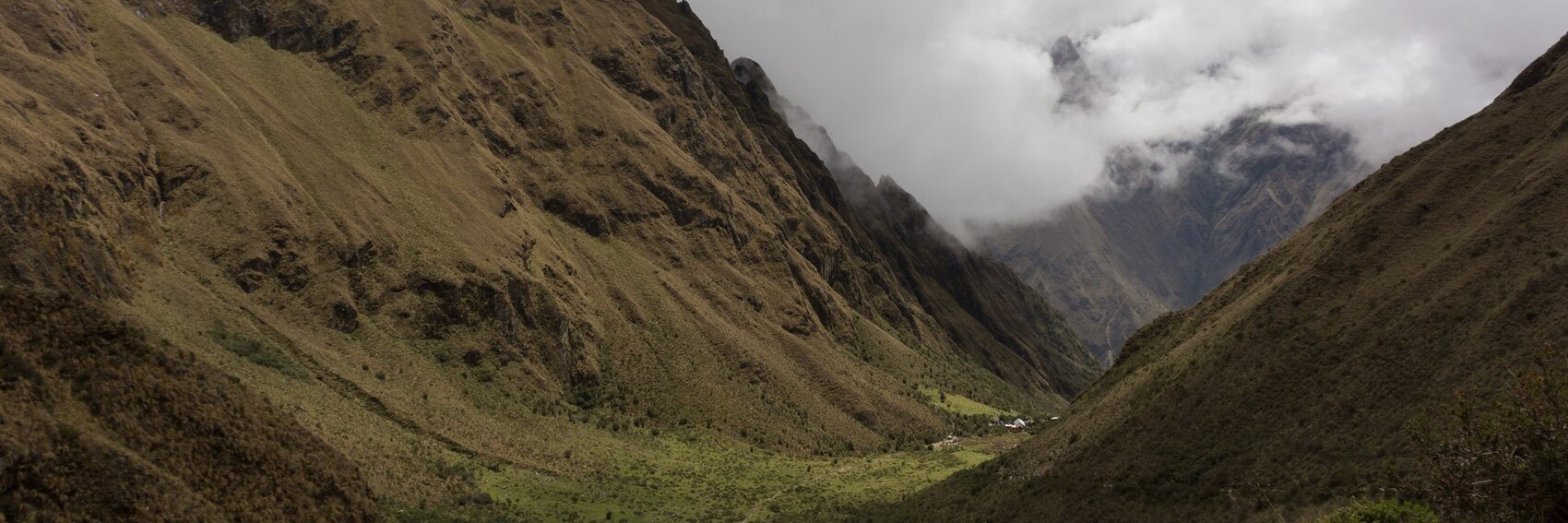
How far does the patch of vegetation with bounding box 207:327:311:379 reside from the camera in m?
60.9

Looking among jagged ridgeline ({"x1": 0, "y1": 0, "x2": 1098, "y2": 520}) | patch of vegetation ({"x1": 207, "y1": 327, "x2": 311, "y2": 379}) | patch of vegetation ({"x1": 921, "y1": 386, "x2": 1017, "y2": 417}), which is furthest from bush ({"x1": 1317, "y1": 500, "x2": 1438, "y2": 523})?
patch of vegetation ({"x1": 921, "y1": 386, "x2": 1017, "y2": 417})

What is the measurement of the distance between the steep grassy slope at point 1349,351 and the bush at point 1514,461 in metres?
12.6

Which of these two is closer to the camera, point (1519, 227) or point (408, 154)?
point (1519, 227)

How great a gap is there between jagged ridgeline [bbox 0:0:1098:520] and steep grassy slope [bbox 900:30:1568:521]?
32.7 meters

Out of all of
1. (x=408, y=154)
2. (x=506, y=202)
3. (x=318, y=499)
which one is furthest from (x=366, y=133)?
(x=318, y=499)

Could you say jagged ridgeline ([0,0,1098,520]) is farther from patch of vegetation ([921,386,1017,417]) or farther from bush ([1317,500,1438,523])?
bush ([1317,500,1438,523])

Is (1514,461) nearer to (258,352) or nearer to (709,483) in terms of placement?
(709,483)

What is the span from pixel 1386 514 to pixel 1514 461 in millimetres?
5046

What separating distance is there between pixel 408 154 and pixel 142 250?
118ft

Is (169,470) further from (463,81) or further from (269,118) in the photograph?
(463,81)

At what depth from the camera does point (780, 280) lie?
13888 cm

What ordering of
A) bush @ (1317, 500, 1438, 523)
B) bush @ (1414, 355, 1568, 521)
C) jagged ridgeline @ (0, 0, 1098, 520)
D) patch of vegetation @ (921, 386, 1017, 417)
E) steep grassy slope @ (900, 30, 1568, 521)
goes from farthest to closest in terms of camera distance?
patch of vegetation @ (921, 386, 1017, 417)
steep grassy slope @ (900, 30, 1568, 521)
bush @ (1317, 500, 1438, 523)
jagged ridgeline @ (0, 0, 1098, 520)
bush @ (1414, 355, 1568, 521)

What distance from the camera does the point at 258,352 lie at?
62.7 metres

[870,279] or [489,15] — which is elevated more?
[489,15]
